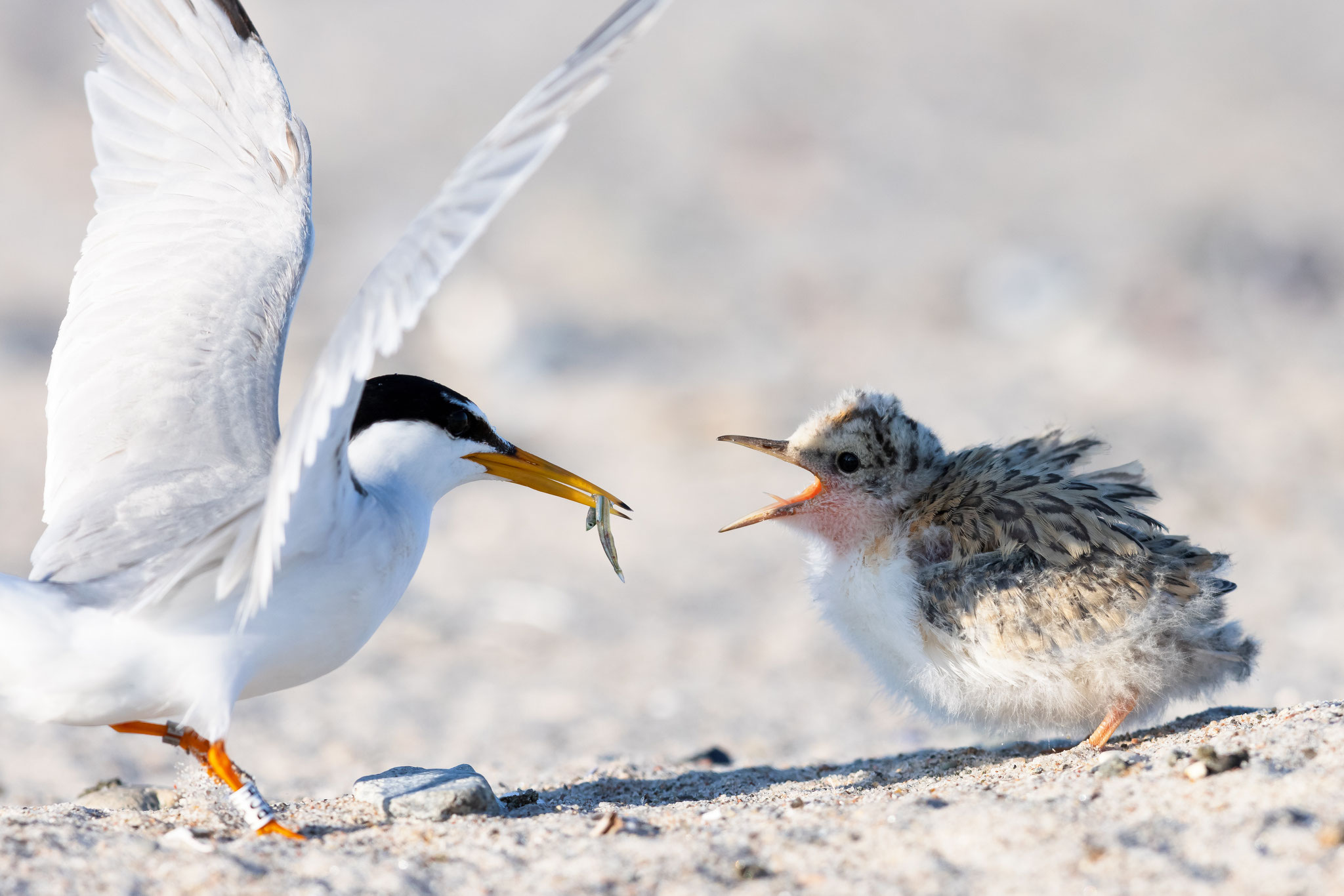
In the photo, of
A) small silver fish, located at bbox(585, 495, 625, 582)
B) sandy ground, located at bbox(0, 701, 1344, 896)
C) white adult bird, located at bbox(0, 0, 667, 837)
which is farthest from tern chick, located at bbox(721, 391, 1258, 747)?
white adult bird, located at bbox(0, 0, 667, 837)

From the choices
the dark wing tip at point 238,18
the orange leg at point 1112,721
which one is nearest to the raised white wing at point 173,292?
the dark wing tip at point 238,18

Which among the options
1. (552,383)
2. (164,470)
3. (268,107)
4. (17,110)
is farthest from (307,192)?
(17,110)

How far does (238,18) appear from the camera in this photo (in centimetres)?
432

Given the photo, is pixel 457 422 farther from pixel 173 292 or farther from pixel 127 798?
pixel 127 798

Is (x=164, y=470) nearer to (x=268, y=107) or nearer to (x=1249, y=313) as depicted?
(x=268, y=107)

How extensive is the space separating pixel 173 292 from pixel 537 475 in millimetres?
1324

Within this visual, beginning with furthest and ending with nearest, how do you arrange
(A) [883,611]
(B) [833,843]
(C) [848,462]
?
1. (C) [848,462]
2. (A) [883,611]
3. (B) [833,843]

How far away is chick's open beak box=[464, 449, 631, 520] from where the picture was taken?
4238 millimetres

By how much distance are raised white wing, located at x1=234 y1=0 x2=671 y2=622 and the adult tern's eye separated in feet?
6.54

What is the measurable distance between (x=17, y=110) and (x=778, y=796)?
17749mm

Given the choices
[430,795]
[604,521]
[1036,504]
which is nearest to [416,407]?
[604,521]

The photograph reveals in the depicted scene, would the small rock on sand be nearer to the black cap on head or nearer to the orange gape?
the orange gape

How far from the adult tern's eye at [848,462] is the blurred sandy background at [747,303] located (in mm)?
706

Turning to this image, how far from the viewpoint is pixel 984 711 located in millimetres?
4012
